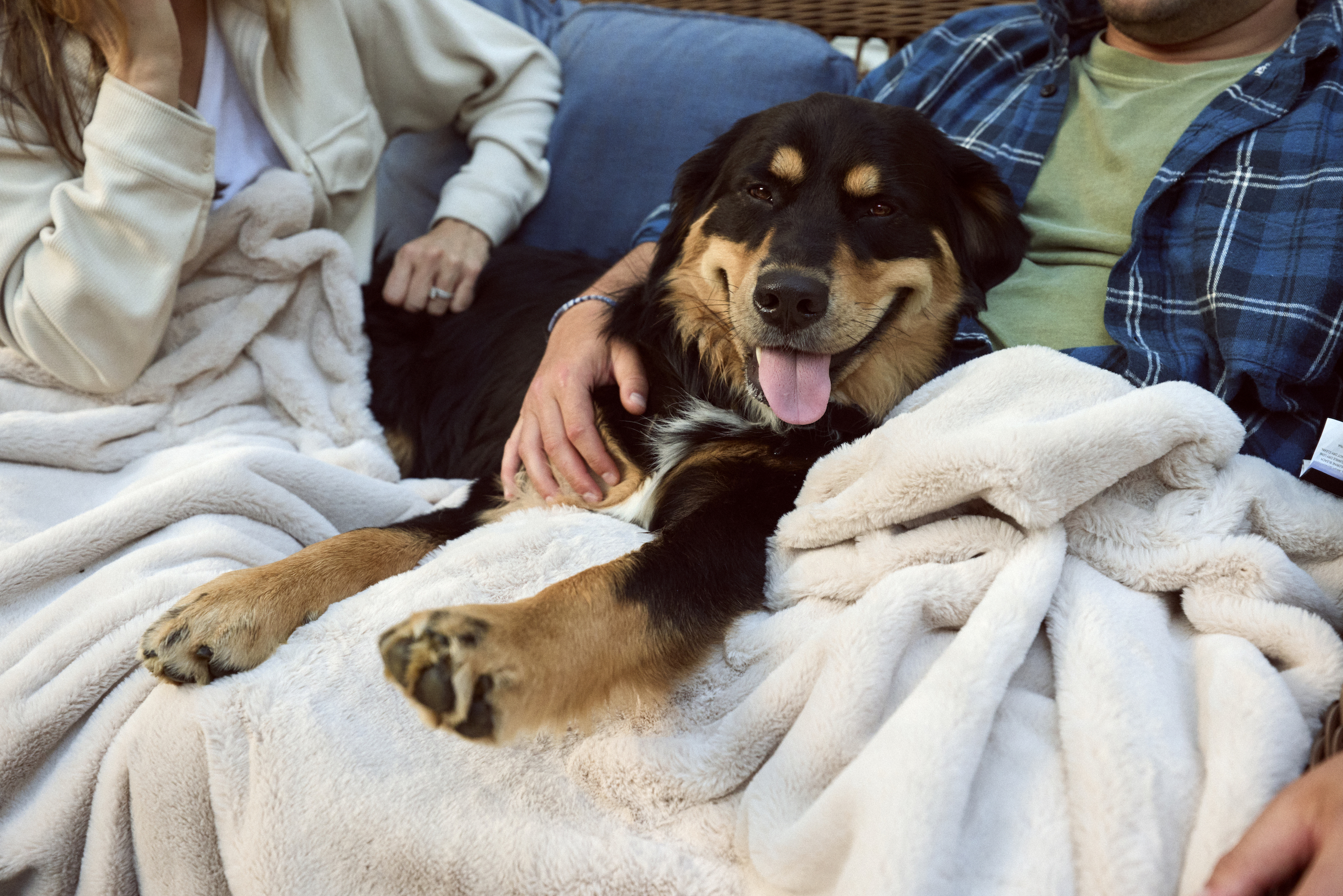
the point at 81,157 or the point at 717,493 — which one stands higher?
the point at 81,157

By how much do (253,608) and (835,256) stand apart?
1.20 m

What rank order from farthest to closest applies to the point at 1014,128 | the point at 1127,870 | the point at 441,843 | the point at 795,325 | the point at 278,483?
the point at 1014,128
the point at 278,483
the point at 795,325
the point at 441,843
the point at 1127,870

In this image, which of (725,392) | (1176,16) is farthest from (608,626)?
(1176,16)

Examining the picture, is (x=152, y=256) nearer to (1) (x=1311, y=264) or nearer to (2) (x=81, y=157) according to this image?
(2) (x=81, y=157)

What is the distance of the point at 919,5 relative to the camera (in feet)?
9.59

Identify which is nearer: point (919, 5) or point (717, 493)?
point (717, 493)

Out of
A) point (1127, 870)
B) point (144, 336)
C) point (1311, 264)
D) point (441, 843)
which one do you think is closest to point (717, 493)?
point (441, 843)

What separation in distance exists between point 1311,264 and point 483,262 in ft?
6.84

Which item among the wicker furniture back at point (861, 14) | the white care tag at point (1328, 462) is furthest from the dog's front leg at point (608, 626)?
the wicker furniture back at point (861, 14)

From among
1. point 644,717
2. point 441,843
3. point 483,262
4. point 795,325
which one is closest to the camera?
point 441,843

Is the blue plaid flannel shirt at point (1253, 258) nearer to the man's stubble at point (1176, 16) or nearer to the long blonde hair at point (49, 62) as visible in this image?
the man's stubble at point (1176, 16)

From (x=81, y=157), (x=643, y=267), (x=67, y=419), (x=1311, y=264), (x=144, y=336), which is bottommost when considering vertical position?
(x=67, y=419)

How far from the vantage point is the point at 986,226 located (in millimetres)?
1868

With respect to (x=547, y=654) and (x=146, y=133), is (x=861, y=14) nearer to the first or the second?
(x=146, y=133)
